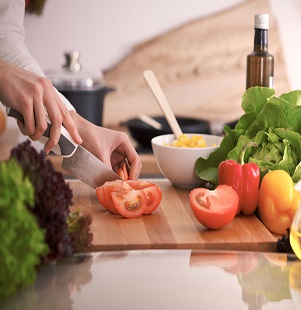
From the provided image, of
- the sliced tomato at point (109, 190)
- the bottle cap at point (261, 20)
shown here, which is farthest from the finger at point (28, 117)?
the bottle cap at point (261, 20)

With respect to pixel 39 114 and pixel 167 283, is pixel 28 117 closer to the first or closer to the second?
pixel 39 114

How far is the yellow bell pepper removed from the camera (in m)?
1.46

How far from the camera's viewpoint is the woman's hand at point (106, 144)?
5.69 ft

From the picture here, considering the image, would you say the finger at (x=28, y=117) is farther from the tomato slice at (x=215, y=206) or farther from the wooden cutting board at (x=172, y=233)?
the tomato slice at (x=215, y=206)

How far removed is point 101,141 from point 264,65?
47cm

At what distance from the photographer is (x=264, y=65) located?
185 centimetres

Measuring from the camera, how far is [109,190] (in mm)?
1541

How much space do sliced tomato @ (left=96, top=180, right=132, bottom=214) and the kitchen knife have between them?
0.07 m

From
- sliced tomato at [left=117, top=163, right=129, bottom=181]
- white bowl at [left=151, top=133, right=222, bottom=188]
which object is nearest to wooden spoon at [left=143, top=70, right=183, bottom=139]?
white bowl at [left=151, top=133, right=222, bottom=188]

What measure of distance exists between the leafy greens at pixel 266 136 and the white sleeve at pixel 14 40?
0.42 m

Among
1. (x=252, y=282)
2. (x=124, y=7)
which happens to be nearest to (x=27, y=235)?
(x=252, y=282)

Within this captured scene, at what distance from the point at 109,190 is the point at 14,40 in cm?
67

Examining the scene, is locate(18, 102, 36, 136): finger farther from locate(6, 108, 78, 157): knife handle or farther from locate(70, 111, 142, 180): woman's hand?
locate(70, 111, 142, 180): woman's hand

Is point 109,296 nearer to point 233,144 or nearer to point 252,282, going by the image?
point 252,282
